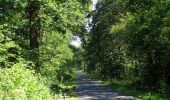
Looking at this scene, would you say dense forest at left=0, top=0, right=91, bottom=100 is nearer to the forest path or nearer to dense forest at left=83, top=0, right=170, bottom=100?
the forest path

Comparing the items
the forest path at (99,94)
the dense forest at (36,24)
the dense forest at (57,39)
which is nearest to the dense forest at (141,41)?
the dense forest at (57,39)

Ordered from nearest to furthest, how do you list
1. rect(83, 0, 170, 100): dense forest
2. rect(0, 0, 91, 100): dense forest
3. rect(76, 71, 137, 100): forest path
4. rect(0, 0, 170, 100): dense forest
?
rect(0, 0, 170, 100): dense forest < rect(0, 0, 91, 100): dense forest < rect(76, 71, 137, 100): forest path < rect(83, 0, 170, 100): dense forest

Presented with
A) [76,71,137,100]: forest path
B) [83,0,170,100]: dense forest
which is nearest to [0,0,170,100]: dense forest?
[83,0,170,100]: dense forest

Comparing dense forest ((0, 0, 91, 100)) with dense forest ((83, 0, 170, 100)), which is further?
dense forest ((83, 0, 170, 100))

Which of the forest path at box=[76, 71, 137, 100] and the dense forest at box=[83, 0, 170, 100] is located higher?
the dense forest at box=[83, 0, 170, 100]

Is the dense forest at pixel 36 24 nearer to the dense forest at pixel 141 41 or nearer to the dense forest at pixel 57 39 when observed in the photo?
the dense forest at pixel 57 39

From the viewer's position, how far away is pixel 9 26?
2467 centimetres

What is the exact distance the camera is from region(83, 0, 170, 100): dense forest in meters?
28.7

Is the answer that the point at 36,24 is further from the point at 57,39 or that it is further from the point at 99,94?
the point at 57,39

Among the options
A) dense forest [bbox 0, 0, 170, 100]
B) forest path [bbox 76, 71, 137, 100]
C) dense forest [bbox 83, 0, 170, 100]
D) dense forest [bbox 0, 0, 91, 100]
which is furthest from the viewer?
dense forest [bbox 83, 0, 170, 100]

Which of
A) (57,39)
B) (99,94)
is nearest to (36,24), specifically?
(99,94)

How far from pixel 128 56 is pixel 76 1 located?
21160mm

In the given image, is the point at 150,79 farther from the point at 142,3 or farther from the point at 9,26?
the point at 9,26

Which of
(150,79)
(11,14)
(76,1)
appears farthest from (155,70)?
(11,14)
